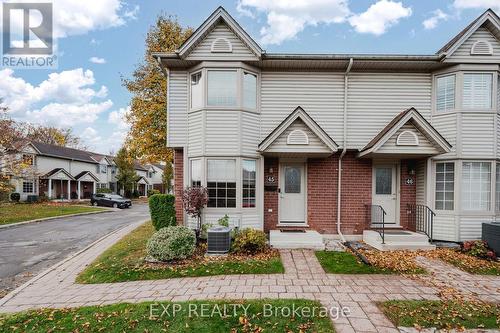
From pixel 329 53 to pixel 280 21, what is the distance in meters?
7.82

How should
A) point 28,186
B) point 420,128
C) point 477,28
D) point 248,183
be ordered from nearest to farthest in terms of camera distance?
point 420,128, point 477,28, point 248,183, point 28,186

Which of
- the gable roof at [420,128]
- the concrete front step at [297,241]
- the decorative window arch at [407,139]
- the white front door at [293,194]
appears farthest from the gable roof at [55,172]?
the decorative window arch at [407,139]

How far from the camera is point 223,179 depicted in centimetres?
927

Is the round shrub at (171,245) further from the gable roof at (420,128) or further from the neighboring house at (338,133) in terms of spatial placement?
the gable roof at (420,128)


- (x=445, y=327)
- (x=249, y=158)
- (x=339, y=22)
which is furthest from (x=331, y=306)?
(x=339, y=22)

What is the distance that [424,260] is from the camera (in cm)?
748

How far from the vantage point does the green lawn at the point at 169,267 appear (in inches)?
256

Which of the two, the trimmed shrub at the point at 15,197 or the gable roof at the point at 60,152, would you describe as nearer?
the trimmed shrub at the point at 15,197

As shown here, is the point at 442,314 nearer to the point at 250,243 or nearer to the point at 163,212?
the point at 250,243

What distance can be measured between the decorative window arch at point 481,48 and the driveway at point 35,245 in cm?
1548

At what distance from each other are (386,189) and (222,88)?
286 inches

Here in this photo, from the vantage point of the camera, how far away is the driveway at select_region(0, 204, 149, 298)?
7.41 metres

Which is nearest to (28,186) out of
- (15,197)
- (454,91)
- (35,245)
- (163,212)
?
(15,197)

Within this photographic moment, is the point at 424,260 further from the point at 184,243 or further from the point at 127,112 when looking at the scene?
the point at 127,112
